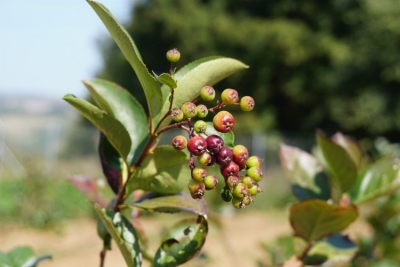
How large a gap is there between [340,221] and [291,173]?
9.0 inches

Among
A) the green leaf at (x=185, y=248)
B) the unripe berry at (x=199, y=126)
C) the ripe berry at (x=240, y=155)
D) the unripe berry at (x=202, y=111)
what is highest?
the unripe berry at (x=202, y=111)

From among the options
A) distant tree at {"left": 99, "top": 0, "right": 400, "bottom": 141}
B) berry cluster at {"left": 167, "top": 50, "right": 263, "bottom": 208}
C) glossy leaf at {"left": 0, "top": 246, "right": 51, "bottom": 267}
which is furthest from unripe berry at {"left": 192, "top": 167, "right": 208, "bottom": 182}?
distant tree at {"left": 99, "top": 0, "right": 400, "bottom": 141}

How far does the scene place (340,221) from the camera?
1115 mm

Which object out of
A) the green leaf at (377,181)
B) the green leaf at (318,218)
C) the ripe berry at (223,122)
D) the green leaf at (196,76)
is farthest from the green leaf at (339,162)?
the ripe berry at (223,122)

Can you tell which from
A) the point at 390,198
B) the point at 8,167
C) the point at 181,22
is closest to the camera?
the point at 390,198

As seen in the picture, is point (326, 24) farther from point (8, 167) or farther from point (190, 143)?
point (190, 143)

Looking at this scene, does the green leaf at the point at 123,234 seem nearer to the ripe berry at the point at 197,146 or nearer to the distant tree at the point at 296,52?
the ripe berry at the point at 197,146

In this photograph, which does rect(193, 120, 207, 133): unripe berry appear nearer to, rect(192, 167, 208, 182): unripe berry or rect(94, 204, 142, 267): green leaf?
rect(192, 167, 208, 182): unripe berry

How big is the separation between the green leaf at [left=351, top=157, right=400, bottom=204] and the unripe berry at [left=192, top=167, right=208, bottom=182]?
602 mm

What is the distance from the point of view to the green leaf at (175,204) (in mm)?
920

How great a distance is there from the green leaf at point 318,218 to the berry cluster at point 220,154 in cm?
36

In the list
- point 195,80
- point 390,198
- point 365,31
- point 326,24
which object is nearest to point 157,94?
point 195,80

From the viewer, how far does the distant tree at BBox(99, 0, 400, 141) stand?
19.0m

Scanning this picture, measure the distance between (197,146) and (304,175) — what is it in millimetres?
661
